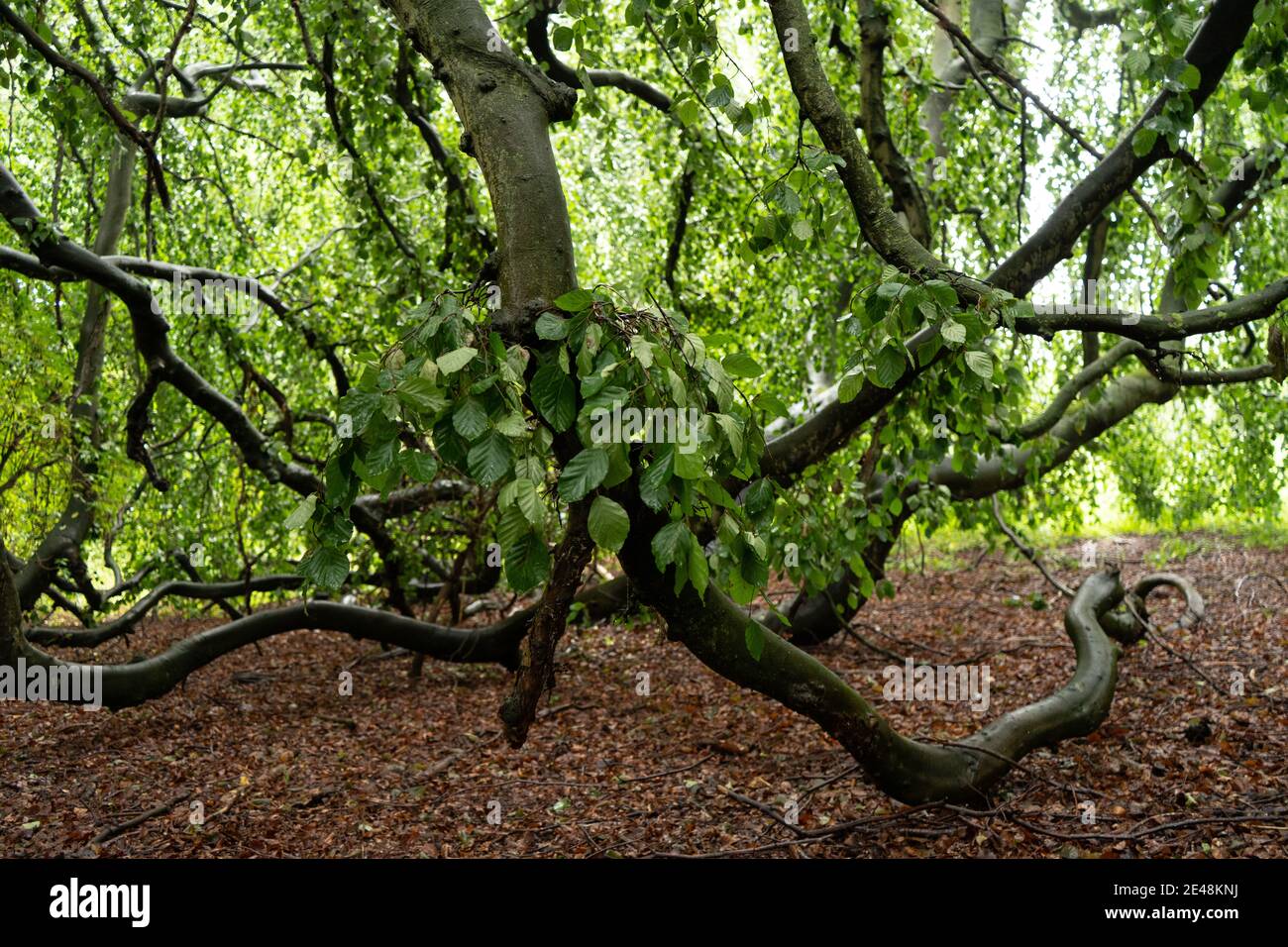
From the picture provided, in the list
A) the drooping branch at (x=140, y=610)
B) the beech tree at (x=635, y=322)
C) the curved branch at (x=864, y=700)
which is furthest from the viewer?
the drooping branch at (x=140, y=610)

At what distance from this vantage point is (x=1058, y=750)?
4.21m

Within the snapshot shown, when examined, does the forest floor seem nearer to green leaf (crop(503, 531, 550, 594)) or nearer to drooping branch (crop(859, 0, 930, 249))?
green leaf (crop(503, 531, 550, 594))

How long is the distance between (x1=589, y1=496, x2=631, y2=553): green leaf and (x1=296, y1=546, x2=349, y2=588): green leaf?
0.50 m

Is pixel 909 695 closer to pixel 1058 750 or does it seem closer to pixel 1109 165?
pixel 1058 750

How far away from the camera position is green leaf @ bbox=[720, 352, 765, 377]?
2209 millimetres

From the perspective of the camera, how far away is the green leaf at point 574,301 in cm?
207

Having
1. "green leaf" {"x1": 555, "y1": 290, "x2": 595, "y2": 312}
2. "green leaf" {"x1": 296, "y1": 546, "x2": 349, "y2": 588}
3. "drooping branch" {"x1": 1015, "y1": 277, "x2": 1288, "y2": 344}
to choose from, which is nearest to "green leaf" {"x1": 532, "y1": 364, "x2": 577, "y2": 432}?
"green leaf" {"x1": 555, "y1": 290, "x2": 595, "y2": 312}

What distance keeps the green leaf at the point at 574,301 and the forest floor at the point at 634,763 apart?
2.02m

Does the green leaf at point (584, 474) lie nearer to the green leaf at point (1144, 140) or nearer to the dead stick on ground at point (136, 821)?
the green leaf at point (1144, 140)

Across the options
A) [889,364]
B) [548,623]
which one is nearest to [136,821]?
[548,623]

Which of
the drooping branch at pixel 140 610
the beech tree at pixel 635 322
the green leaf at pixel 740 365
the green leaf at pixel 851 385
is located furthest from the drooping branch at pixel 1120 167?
Answer: the drooping branch at pixel 140 610

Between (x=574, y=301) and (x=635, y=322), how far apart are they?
0.14 metres

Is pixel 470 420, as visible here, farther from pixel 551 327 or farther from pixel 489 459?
pixel 551 327

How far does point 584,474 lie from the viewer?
6.00 ft
